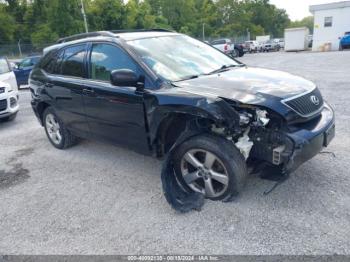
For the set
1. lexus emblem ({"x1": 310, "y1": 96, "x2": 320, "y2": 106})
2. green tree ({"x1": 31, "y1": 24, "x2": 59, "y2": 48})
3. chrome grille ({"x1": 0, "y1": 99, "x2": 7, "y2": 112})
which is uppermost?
green tree ({"x1": 31, "y1": 24, "x2": 59, "y2": 48})

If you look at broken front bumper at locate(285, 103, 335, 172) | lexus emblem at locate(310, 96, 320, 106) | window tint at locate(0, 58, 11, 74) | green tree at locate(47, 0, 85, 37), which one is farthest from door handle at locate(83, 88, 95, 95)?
green tree at locate(47, 0, 85, 37)

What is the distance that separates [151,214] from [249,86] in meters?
1.69

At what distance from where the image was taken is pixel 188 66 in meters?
4.06

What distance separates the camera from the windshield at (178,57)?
385cm

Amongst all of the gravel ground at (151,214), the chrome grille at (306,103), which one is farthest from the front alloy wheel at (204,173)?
the chrome grille at (306,103)

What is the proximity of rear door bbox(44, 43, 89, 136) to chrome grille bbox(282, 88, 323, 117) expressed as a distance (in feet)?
9.11

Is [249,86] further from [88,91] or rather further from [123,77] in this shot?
[88,91]

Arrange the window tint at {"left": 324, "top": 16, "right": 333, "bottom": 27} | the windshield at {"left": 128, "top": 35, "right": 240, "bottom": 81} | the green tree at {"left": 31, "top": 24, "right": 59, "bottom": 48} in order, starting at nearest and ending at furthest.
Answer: the windshield at {"left": 128, "top": 35, "right": 240, "bottom": 81} → the window tint at {"left": 324, "top": 16, "right": 333, "bottom": 27} → the green tree at {"left": 31, "top": 24, "right": 59, "bottom": 48}

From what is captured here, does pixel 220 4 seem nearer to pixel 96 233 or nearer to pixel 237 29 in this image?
pixel 237 29

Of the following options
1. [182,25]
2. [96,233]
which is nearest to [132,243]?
[96,233]

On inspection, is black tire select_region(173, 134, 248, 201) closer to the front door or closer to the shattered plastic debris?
the shattered plastic debris

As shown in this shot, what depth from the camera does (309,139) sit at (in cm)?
315

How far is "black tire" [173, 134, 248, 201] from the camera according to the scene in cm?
324

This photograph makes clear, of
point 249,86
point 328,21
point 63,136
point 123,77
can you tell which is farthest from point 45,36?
point 249,86
